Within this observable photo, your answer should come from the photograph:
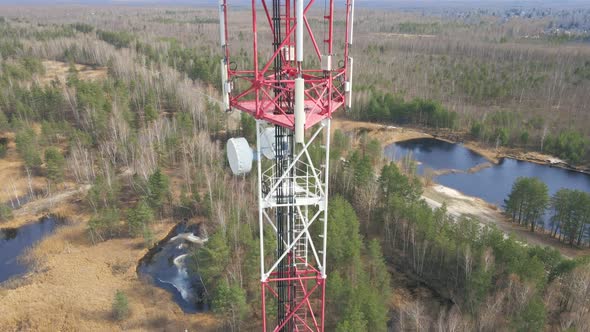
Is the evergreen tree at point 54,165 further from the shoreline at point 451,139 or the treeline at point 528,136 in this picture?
the treeline at point 528,136

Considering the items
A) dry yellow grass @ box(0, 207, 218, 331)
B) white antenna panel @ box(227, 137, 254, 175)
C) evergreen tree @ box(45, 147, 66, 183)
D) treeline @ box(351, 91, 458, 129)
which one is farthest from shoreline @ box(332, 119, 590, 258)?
evergreen tree @ box(45, 147, 66, 183)

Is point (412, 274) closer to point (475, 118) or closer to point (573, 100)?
point (475, 118)

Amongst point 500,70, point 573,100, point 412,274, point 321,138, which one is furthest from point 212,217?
point 500,70

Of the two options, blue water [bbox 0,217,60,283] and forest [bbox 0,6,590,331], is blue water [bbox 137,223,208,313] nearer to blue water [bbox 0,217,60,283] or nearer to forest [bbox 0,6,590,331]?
forest [bbox 0,6,590,331]

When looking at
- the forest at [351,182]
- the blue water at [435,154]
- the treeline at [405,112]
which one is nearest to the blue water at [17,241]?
the forest at [351,182]

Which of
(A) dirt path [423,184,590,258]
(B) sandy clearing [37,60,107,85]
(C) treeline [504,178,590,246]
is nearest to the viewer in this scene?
(C) treeline [504,178,590,246]

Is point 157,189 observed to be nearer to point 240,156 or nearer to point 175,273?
point 175,273

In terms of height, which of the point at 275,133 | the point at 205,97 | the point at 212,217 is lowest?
the point at 212,217
